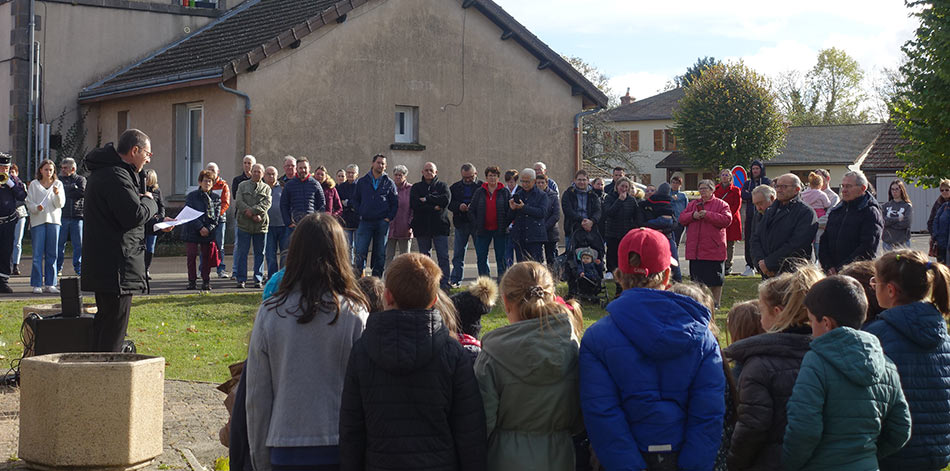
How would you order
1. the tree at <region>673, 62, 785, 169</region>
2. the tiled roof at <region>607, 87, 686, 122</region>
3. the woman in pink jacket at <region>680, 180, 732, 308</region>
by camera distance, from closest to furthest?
the woman in pink jacket at <region>680, 180, 732, 308</region> < the tree at <region>673, 62, 785, 169</region> < the tiled roof at <region>607, 87, 686, 122</region>

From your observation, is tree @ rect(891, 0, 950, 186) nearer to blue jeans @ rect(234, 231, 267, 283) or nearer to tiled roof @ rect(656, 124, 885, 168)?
blue jeans @ rect(234, 231, 267, 283)

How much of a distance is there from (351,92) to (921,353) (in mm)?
19320

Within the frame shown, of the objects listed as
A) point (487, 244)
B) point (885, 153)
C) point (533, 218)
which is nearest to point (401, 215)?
point (487, 244)

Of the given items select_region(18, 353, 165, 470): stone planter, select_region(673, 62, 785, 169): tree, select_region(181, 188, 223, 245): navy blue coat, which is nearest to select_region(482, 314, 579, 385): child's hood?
select_region(18, 353, 165, 470): stone planter

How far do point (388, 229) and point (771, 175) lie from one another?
54.9 metres

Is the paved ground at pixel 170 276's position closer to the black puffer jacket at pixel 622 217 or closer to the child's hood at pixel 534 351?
the black puffer jacket at pixel 622 217

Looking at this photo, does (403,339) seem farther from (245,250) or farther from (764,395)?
(245,250)

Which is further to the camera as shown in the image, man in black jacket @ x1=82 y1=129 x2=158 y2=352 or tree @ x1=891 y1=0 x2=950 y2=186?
tree @ x1=891 y1=0 x2=950 y2=186

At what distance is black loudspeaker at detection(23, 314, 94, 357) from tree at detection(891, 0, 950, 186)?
66.7ft

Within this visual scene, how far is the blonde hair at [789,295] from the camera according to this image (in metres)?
4.95

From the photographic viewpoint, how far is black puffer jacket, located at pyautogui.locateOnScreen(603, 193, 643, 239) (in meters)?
14.6

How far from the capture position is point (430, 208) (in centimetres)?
1556

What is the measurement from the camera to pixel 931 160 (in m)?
24.2

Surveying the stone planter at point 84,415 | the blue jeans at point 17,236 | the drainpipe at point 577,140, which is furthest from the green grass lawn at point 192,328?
the drainpipe at point 577,140
